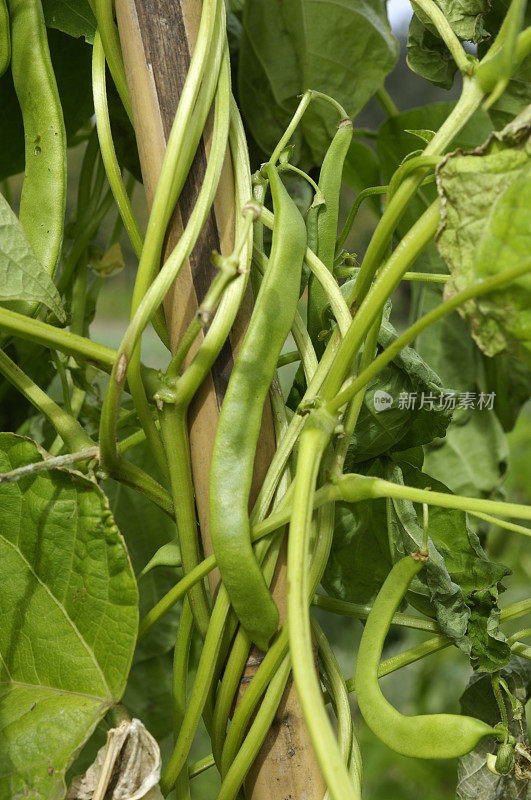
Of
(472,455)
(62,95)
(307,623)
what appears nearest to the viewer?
(307,623)

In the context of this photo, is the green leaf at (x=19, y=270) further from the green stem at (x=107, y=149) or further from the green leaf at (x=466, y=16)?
the green leaf at (x=466, y=16)

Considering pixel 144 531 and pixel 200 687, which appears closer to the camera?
pixel 200 687

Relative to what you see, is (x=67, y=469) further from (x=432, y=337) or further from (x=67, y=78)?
(x=432, y=337)

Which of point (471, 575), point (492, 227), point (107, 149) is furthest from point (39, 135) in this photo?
point (471, 575)

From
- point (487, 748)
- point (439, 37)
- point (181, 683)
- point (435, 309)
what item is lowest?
point (487, 748)

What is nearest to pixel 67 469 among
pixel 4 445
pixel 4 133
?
pixel 4 445

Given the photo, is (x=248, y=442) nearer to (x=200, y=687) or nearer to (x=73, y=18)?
(x=200, y=687)
